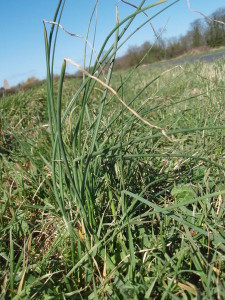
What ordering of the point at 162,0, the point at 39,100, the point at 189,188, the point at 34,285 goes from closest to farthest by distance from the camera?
the point at 162,0, the point at 34,285, the point at 189,188, the point at 39,100

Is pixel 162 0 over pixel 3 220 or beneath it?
over

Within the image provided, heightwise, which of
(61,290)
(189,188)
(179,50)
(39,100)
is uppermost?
(179,50)

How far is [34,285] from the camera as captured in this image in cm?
67

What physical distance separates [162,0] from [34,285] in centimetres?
72

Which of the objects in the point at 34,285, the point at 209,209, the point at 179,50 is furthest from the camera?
the point at 179,50

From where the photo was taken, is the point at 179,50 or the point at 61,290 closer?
the point at 61,290

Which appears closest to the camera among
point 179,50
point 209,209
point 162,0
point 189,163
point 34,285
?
point 162,0

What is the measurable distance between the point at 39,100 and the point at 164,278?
337 cm

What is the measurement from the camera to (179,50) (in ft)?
91.5

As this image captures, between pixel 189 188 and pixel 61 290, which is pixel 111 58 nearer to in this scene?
pixel 189 188

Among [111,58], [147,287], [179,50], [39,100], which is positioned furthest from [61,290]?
[179,50]

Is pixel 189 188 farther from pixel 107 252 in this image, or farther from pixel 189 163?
pixel 107 252

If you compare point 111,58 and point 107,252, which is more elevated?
point 111,58

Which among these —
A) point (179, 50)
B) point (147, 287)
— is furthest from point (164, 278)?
point (179, 50)
